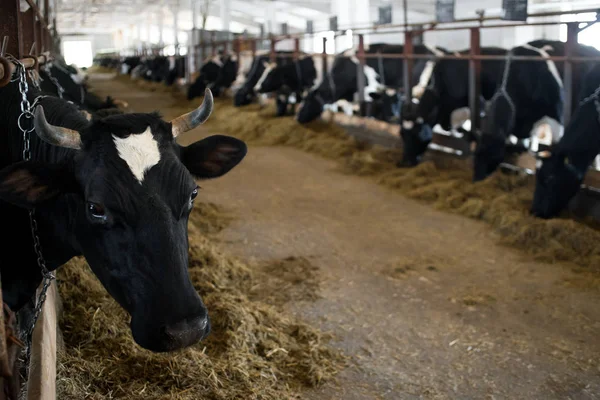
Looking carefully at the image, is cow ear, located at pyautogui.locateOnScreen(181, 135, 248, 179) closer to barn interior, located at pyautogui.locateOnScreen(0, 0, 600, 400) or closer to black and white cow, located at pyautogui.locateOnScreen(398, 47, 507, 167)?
barn interior, located at pyautogui.locateOnScreen(0, 0, 600, 400)

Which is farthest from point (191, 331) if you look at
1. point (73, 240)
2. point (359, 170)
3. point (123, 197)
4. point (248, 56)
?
point (248, 56)

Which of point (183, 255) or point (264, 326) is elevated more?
point (183, 255)

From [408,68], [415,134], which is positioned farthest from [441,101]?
[415,134]

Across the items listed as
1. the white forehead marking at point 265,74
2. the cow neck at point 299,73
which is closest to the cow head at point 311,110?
the cow neck at point 299,73

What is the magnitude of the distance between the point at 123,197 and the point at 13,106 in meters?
1.01

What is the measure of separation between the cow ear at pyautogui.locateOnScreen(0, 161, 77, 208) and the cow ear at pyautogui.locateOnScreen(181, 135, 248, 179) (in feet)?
1.52

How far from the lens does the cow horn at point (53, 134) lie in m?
2.14

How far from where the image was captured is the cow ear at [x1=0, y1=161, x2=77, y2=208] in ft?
6.94

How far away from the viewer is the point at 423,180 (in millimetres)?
7531

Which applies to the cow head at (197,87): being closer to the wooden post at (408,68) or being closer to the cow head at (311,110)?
the cow head at (311,110)

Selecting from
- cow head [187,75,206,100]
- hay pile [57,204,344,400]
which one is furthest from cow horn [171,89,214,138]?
cow head [187,75,206,100]

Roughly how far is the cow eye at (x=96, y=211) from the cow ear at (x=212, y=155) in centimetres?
45

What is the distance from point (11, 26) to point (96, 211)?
193 cm

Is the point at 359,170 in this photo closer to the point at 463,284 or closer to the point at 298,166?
the point at 298,166
